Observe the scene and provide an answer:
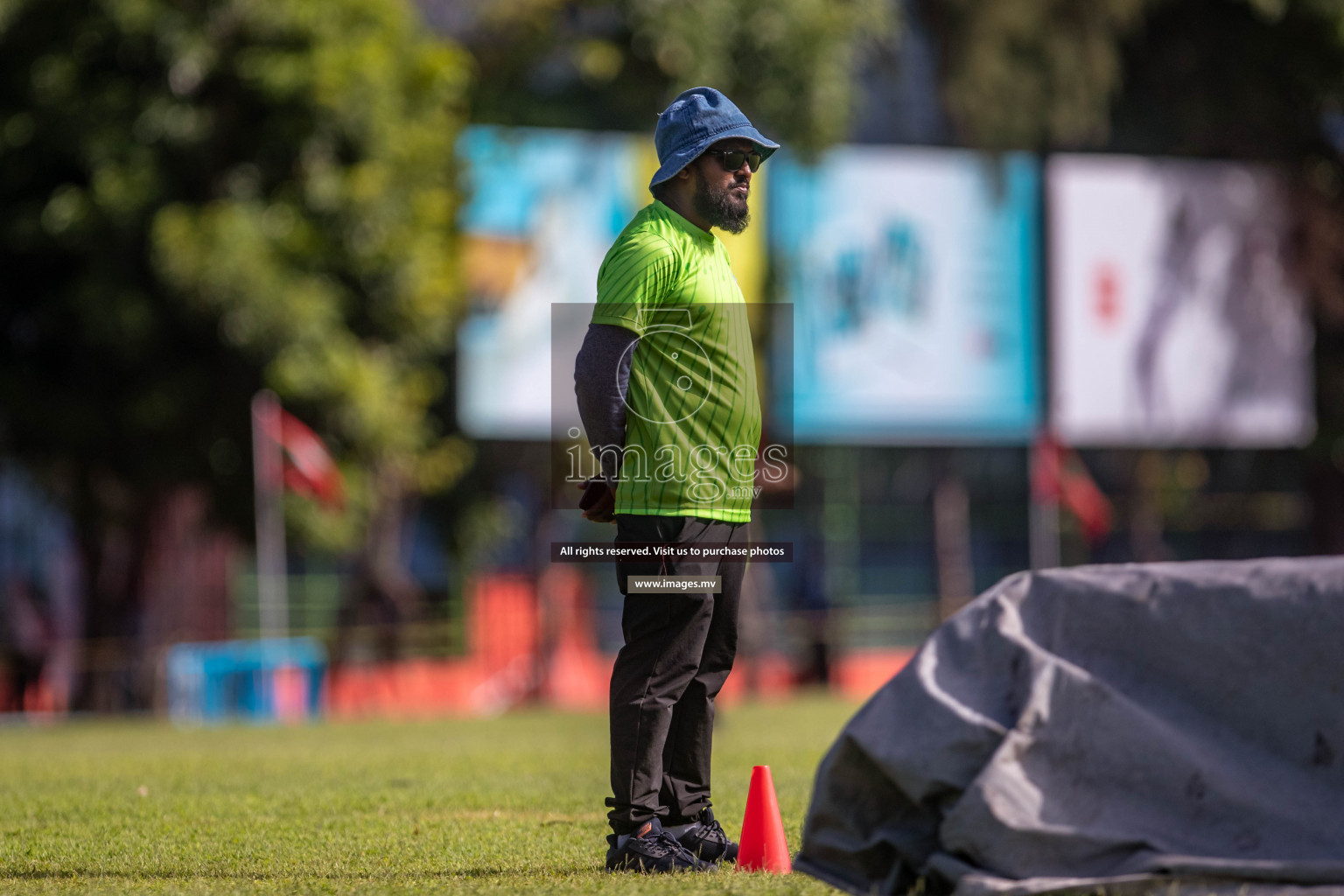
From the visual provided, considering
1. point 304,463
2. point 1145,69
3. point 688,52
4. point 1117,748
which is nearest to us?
point 1117,748

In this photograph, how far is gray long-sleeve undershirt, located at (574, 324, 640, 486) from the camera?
5168 millimetres

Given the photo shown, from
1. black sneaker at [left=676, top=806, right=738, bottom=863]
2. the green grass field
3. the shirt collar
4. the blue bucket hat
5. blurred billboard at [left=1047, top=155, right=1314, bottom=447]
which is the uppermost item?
blurred billboard at [left=1047, top=155, right=1314, bottom=447]

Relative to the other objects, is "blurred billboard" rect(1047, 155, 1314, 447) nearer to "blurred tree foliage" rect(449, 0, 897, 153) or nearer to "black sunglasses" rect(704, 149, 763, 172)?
"blurred tree foliage" rect(449, 0, 897, 153)

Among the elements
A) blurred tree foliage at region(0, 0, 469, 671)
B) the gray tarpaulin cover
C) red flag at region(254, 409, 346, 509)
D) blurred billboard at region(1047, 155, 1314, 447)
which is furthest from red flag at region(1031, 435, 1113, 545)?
the gray tarpaulin cover

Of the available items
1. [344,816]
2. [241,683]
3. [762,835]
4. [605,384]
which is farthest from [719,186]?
[241,683]

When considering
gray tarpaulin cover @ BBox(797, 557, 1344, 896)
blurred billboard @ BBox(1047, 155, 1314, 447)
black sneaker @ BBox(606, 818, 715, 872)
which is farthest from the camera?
blurred billboard @ BBox(1047, 155, 1314, 447)

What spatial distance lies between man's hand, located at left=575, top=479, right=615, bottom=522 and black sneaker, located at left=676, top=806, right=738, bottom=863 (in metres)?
0.93

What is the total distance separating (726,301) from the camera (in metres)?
5.45

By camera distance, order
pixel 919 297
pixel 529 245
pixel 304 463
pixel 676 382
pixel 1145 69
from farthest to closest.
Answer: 1. pixel 1145 69
2. pixel 919 297
3. pixel 529 245
4. pixel 304 463
5. pixel 676 382

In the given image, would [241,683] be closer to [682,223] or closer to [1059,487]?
[1059,487]

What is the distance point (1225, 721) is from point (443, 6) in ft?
83.1

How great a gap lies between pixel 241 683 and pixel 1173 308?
15.9 meters

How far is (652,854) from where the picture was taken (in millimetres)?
5105

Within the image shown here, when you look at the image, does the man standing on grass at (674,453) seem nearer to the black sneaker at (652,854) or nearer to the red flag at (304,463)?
the black sneaker at (652,854)
